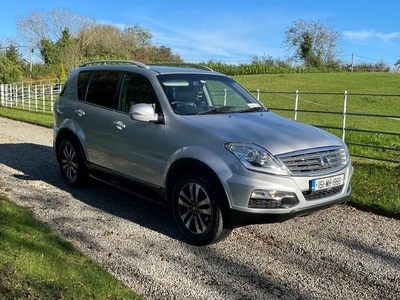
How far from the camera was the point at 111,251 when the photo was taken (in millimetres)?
4273

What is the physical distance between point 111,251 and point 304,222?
2403 millimetres

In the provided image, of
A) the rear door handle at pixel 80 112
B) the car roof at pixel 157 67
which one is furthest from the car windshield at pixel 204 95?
the rear door handle at pixel 80 112

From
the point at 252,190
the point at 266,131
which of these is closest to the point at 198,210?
the point at 252,190

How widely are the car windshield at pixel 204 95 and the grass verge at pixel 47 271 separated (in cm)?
198

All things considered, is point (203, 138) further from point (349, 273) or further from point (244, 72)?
point (244, 72)

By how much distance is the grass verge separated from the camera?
10.5ft

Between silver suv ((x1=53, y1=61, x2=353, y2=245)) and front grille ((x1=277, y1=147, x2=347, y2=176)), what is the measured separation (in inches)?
0.4

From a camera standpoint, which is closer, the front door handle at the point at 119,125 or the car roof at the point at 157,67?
the front door handle at the point at 119,125

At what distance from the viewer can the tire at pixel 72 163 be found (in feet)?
21.2

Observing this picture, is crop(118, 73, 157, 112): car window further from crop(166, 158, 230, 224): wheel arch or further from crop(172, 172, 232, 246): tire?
crop(172, 172, 232, 246): tire

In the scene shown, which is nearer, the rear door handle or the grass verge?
the grass verge

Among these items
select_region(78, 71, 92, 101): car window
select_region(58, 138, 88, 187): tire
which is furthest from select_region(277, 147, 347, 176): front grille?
select_region(78, 71, 92, 101): car window

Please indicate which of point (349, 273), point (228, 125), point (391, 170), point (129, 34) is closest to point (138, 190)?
point (228, 125)

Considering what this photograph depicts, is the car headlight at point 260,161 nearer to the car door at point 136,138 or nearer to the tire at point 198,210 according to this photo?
the tire at point 198,210
